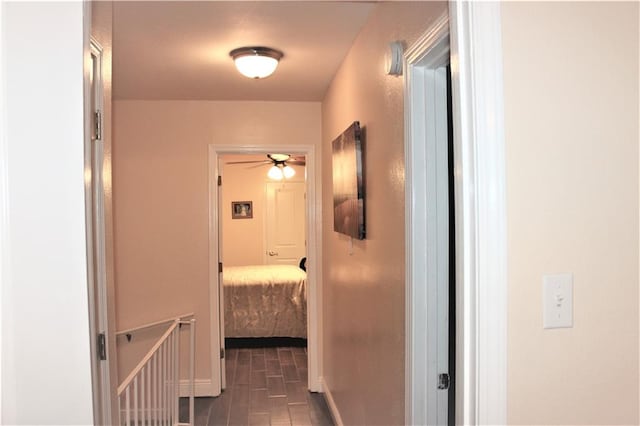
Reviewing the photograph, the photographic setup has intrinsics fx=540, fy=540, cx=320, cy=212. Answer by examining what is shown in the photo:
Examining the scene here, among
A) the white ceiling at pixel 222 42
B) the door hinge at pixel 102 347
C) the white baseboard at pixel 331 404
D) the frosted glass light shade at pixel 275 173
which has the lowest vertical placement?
the white baseboard at pixel 331 404

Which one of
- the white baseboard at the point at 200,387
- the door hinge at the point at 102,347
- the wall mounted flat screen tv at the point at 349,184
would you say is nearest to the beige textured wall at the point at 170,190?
the white baseboard at the point at 200,387

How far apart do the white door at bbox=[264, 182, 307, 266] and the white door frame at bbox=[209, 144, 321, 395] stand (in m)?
3.79

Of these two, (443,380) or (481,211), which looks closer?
(481,211)

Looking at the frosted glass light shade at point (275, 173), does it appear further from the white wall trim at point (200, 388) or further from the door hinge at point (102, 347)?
the door hinge at point (102, 347)

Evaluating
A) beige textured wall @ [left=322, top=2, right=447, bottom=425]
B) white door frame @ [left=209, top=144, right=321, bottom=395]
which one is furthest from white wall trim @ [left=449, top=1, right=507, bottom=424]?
white door frame @ [left=209, top=144, right=321, bottom=395]

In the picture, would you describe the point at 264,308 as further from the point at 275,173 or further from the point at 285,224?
the point at 285,224

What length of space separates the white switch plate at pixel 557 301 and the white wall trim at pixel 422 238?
2.48ft

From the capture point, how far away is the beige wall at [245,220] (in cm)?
838

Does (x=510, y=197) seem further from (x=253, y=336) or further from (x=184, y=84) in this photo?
(x=253, y=336)

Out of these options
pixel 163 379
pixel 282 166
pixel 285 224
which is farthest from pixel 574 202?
pixel 285 224

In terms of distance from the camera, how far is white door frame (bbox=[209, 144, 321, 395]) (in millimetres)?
4535

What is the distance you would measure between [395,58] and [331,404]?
2879 mm

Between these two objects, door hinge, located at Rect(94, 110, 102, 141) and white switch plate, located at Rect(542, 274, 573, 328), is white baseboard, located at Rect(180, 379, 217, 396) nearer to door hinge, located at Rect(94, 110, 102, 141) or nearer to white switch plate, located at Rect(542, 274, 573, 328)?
door hinge, located at Rect(94, 110, 102, 141)

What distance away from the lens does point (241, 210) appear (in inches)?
332
